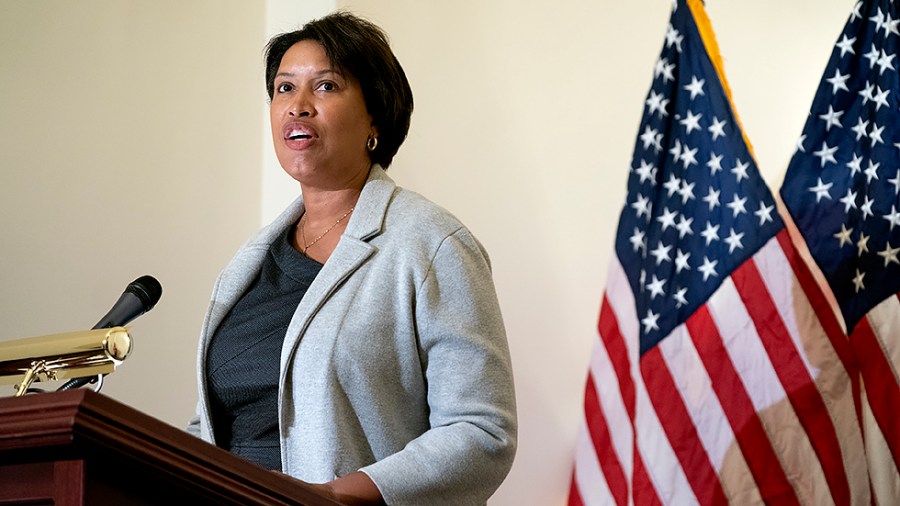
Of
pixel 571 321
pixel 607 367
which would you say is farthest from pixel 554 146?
pixel 607 367

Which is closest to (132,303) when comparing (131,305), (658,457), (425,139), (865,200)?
(131,305)

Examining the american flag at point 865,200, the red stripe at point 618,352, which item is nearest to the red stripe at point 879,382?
the american flag at point 865,200

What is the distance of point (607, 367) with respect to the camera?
3.28 m

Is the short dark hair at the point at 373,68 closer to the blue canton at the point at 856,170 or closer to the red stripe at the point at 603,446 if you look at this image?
the blue canton at the point at 856,170

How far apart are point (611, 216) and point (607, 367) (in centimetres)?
61

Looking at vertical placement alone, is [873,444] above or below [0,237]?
below

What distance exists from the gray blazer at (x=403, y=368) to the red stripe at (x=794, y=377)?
1.36 m

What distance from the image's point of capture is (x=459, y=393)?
162 cm

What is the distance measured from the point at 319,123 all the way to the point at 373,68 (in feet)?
0.47

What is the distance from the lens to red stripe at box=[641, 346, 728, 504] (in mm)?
2865

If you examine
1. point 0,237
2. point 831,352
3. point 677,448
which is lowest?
point 677,448

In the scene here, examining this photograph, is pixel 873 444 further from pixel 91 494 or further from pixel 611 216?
pixel 91 494

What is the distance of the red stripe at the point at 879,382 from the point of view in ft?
9.02

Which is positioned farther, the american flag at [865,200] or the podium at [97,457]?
the american flag at [865,200]
